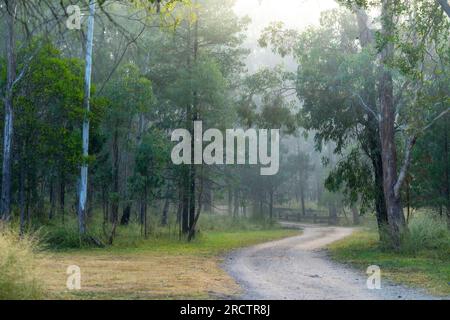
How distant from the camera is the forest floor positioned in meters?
10.6

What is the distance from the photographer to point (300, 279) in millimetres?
13734

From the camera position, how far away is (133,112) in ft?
85.1

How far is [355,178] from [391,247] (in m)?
5.47

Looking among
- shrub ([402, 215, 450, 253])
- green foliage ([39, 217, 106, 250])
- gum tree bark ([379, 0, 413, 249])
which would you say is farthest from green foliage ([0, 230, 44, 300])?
gum tree bark ([379, 0, 413, 249])

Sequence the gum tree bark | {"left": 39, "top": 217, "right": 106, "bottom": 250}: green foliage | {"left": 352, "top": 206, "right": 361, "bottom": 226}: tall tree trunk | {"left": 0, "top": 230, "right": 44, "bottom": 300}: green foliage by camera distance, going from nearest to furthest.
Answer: {"left": 0, "top": 230, "right": 44, "bottom": 300}: green foliage → the gum tree bark → {"left": 39, "top": 217, "right": 106, "bottom": 250}: green foliage → {"left": 352, "top": 206, "right": 361, "bottom": 226}: tall tree trunk

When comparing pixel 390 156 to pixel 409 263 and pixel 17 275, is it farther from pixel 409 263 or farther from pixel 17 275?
pixel 17 275

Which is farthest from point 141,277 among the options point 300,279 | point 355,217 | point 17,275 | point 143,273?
point 355,217

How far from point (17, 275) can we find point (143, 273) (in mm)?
5521

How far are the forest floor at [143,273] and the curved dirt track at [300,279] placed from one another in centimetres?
54

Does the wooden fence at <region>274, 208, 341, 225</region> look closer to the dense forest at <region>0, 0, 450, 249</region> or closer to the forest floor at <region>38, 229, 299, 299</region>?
the dense forest at <region>0, 0, 450, 249</region>

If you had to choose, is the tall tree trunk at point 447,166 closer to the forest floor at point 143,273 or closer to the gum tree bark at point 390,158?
the gum tree bark at point 390,158

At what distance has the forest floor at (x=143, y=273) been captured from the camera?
10586mm

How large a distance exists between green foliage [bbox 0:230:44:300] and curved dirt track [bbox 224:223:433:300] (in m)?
3.82
